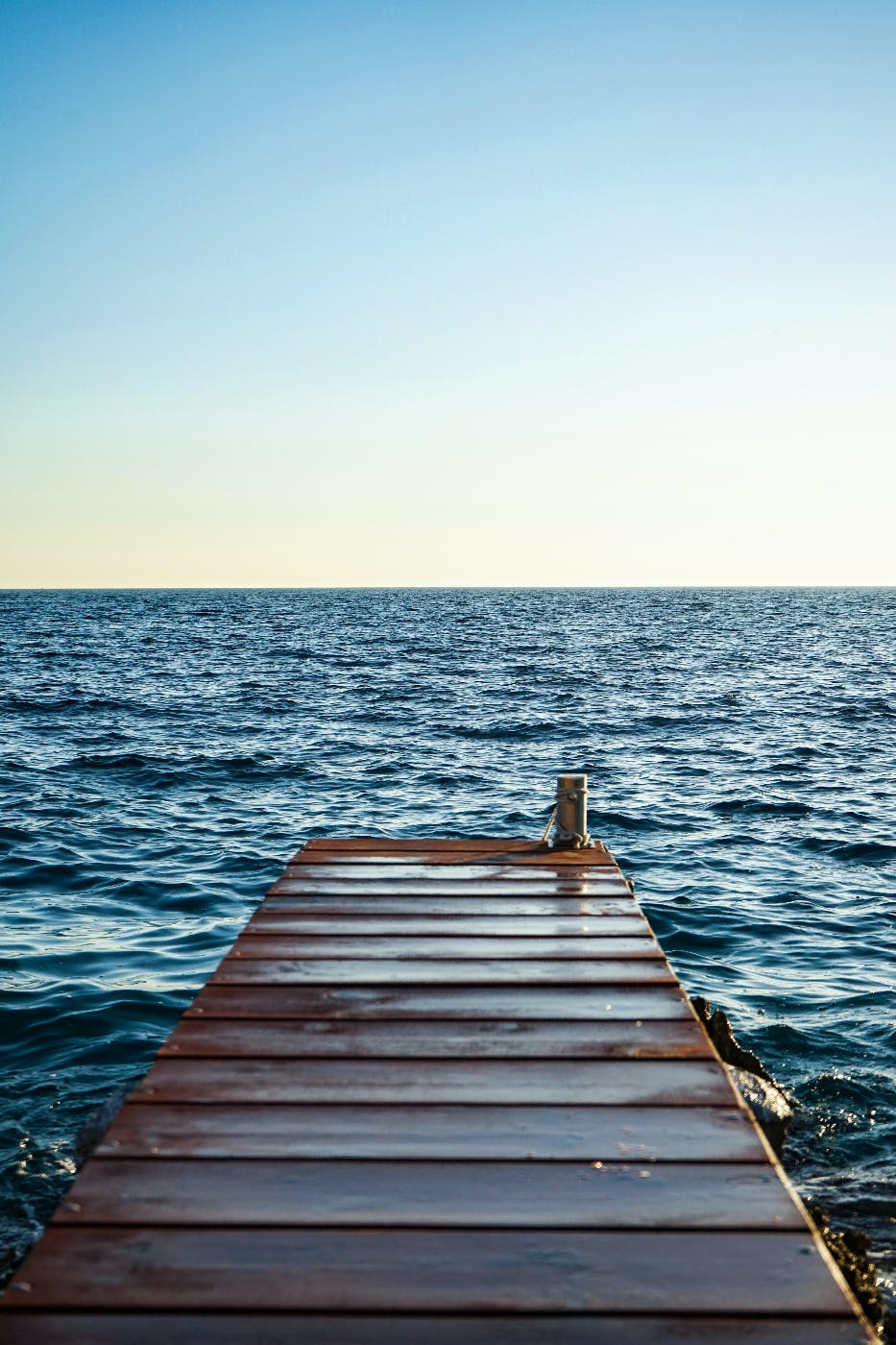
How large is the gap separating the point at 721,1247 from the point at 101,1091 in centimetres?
486

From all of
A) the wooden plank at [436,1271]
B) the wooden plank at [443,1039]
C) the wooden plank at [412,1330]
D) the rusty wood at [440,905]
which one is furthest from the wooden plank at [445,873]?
the wooden plank at [412,1330]

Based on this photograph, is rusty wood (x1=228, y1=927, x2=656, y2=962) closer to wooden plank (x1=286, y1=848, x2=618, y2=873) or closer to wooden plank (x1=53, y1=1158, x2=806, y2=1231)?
wooden plank (x1=286, y1=848, x2=618, y2=873)

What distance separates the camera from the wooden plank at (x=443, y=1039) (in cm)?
428

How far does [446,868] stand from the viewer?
7.55 m

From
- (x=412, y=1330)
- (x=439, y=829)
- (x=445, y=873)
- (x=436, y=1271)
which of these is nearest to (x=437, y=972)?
(x=445, y=873)

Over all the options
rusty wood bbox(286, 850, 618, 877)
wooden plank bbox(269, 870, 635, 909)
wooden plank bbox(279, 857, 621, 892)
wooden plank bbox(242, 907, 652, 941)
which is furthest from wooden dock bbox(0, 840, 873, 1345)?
rusty wood bbox(286, 850, 618, 877)

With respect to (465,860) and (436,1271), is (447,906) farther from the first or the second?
(436,1271)

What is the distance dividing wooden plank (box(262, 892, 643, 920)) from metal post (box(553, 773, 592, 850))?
1.47 meters

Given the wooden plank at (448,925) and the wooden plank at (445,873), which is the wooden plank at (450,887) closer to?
the wooden plank at (445,873)

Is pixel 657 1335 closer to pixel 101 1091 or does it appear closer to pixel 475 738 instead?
pixel 101 1091

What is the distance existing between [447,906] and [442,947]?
853mm

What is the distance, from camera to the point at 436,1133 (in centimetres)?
361

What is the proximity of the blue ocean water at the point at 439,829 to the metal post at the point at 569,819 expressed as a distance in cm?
167

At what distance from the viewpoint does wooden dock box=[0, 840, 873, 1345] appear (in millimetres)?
2684
